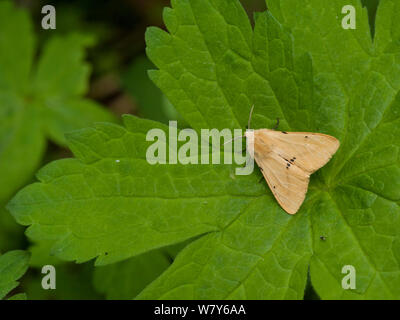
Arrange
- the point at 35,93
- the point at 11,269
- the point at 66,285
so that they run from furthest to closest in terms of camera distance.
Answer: the point at 35,93
the point at 66,285
the point at 11,269

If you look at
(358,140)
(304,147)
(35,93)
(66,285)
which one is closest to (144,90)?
(35,93)

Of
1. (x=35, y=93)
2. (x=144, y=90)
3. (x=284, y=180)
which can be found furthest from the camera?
(x=144, y=90)

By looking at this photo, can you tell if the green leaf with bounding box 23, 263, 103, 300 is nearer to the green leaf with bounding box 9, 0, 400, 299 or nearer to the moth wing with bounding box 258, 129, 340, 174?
the green leaf with bounding box 9, 0, 400, 299

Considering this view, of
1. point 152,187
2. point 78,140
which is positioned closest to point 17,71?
point 78,140

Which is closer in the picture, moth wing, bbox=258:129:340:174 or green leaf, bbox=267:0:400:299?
green leaf, bbox=267:0:400:299

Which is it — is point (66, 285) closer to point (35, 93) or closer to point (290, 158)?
point (35, 93)

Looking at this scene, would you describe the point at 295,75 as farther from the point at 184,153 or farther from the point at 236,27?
the point at 184,153

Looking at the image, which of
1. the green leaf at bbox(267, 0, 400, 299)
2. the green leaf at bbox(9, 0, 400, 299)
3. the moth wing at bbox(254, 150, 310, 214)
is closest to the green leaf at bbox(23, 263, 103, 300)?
the green leaf at bbox(9, 0, 400, 299)
